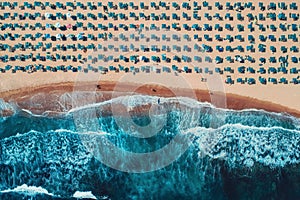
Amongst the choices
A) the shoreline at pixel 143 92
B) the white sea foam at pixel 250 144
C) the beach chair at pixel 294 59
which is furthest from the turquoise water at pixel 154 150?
the beach chair at pixel 294 59

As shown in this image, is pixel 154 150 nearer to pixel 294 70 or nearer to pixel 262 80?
pixel 262 80

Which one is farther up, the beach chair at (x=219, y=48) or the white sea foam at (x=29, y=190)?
the beach chair at (x=219, y=48)

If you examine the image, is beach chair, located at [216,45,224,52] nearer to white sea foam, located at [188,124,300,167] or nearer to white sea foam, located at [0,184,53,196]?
white sea foam, located at [188,124,300,167]

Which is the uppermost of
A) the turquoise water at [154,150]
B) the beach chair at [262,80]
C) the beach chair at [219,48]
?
the beach chair at [219,48]

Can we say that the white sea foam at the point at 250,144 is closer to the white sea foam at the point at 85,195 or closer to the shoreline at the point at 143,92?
the shoreline at the point at 143,92

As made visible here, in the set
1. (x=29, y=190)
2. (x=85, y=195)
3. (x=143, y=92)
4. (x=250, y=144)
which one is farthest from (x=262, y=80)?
(x=29, y=190)

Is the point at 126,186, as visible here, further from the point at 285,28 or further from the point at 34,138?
the point at 285,28

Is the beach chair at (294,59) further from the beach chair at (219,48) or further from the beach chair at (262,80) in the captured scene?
the beach chair at (219,48)
